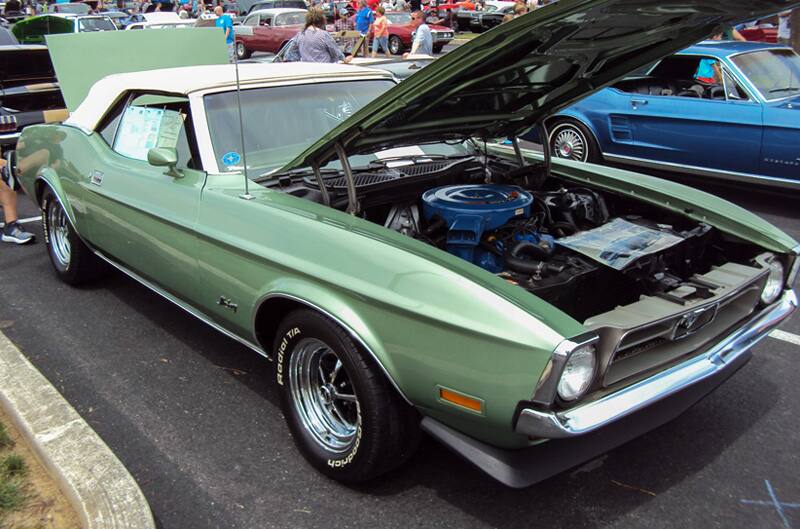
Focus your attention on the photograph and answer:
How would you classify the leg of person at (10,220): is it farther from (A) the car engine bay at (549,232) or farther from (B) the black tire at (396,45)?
(B) the black tire at (396,45)

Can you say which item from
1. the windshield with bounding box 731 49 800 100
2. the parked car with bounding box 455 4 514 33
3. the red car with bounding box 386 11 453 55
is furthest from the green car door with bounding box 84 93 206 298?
the parked car with bounding box 455 4 514 33

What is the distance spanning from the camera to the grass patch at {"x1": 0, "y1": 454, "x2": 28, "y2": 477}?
102 inches

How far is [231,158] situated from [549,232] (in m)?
1.59

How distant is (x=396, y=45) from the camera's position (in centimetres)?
2297

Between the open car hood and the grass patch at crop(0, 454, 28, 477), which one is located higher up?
the open car hood

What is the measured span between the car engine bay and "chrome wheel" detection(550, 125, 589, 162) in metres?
4.21

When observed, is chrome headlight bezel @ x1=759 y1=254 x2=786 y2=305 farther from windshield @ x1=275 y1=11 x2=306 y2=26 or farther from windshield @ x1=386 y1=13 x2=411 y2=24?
windshield @ x1=386 y1=13 x2=411 y2=24

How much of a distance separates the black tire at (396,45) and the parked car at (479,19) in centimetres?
466

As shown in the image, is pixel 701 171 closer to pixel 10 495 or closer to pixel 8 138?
pixel 10 495

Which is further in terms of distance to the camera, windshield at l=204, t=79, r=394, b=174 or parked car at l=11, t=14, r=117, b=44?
parked car at l=11, t=14, r=117, b=44

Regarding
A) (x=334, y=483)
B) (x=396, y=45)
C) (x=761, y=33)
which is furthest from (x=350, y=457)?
(x=396, y=45)

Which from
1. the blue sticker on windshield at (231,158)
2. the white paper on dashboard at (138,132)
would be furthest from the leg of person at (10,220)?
the blue sticker on windshield at (231,158)

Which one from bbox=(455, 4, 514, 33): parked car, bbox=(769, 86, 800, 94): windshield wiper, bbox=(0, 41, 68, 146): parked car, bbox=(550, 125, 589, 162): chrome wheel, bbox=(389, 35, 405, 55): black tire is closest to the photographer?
bbox=(769, 86, 800, 94): windshield wiper

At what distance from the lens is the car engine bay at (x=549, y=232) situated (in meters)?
2.78
